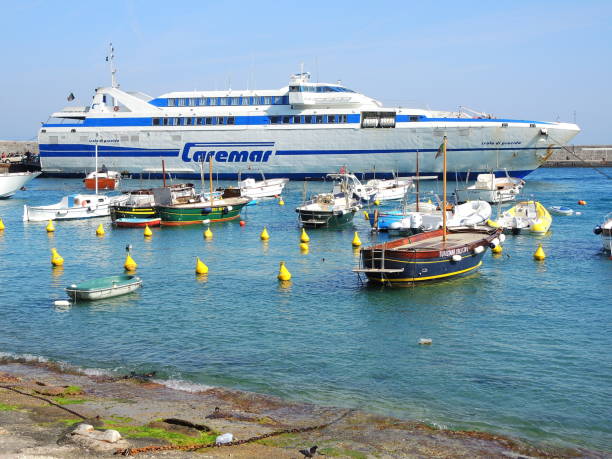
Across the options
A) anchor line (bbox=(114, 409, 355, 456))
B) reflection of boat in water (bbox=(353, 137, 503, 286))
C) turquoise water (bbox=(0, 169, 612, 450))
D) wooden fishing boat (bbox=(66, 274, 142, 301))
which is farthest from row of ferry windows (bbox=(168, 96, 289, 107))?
anchor line (bbox=(114, 409, 355, 456))

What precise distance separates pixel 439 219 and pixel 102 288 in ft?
71.2

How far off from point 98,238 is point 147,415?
31.4 meters

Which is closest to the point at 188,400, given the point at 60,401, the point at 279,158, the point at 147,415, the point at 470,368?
the point at 147,415

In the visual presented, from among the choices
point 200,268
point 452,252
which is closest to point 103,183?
point 200,268

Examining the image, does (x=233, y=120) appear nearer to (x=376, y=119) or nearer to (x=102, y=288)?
(x=376, y=119)

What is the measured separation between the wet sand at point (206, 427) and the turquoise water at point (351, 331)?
0.94m

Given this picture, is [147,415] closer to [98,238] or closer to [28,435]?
[28,435]

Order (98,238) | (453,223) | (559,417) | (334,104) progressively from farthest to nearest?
1. (334,104)
2. (98,238)
3. (453,223)
4. (559,417)

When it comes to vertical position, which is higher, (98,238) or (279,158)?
(279,158)

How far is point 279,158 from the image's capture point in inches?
3263

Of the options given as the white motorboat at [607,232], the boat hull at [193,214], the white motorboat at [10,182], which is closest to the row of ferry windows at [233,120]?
the white motorboat at [10,182]

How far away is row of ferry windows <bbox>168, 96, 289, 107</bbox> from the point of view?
84.1m

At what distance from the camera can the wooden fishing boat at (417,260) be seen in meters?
27.8

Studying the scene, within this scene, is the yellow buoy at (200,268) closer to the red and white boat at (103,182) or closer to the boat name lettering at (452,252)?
the boat name lettering at (452,252)
